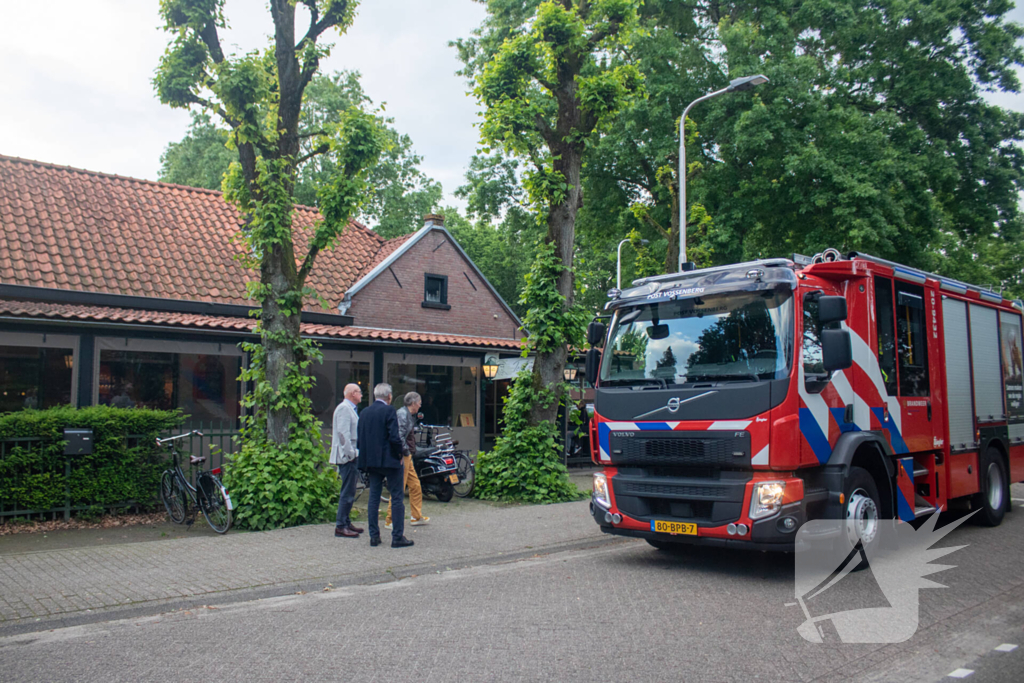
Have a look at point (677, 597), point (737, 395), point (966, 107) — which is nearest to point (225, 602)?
point (677, 597)

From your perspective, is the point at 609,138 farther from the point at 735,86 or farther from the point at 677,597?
the point at 677,597

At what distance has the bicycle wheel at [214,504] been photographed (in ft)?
31.2

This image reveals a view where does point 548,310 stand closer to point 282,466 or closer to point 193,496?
point 282,466

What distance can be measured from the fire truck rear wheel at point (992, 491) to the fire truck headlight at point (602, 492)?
204 inches

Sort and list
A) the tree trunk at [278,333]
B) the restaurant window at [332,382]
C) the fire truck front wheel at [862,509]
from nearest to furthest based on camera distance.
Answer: the fire truck front wheel at [862,509] < the tree trunk at [278,333] < the restaurant window at [332,382]

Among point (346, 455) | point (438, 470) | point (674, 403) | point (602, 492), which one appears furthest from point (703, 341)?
point (438, 470)

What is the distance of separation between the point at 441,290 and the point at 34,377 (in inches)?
396

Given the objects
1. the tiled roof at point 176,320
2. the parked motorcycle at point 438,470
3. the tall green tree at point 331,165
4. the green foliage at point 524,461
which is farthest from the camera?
the tall green tree at point 331,165

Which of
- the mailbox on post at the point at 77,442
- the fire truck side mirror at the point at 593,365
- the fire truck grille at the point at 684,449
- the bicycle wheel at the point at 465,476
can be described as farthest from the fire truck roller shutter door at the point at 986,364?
the mailbox on post at the point at 77,442

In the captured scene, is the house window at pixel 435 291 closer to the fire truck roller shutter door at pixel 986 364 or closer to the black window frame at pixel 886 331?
the fire truck roller shutter door at pixel 986 364

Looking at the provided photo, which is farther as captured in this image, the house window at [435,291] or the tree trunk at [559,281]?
the house window at [435,291]

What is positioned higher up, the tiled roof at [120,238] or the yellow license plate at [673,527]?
the tiled roof at [120,238]

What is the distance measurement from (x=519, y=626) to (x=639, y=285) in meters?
4.09

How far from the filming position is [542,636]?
17.6 feet
